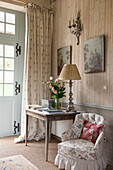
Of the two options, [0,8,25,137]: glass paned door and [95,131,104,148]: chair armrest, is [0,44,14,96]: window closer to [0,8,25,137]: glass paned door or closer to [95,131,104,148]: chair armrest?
[0,8,25,137]: glass paned door

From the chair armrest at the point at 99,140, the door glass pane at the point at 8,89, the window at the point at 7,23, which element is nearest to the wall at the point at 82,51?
the chair armrest at the point at 99,140

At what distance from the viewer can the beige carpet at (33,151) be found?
9.71 ft

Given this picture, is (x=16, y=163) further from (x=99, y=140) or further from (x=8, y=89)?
(x=8, y=89)

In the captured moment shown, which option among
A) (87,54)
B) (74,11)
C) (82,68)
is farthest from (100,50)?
(74,11)

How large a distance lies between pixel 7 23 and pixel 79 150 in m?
3.21

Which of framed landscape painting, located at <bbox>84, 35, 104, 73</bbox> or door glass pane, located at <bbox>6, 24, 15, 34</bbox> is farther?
door glass pane, located at <bbox>6, 24, 15, 34</bbox>

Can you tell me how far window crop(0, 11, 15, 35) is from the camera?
4.34 m

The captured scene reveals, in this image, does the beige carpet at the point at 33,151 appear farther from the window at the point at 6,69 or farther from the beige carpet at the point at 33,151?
the window at the point at 6,69

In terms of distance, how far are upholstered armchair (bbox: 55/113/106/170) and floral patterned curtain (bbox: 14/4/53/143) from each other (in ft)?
4.87

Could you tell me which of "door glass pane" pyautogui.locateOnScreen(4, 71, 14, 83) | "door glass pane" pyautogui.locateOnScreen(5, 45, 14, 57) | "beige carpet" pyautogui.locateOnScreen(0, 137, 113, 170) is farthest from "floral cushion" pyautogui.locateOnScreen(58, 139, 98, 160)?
"door glass pane" pyautogui.locateOnScreen(5, 45, 14, 57)

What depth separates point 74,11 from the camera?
3.80m

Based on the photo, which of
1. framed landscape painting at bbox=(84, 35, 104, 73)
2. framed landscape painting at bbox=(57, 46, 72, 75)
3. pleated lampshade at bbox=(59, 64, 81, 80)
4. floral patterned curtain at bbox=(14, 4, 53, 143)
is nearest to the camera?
framed landscape painting at bbox=(84, 35, 104, 73)

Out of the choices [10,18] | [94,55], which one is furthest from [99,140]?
[10,18]

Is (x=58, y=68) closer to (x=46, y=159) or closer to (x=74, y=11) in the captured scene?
(x=74, y=11)
